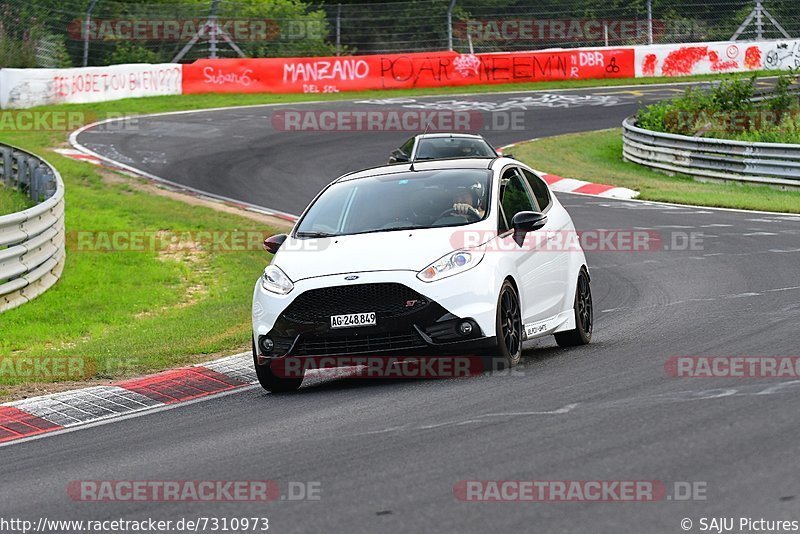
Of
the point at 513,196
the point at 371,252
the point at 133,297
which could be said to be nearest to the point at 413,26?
the point at 133,297

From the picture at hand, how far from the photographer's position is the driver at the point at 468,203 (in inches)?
408

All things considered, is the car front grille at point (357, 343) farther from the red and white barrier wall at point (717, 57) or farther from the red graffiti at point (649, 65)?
the red graffiti at point (649, 65)

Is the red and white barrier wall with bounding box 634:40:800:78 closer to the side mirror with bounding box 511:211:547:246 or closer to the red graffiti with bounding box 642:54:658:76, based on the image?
the red graffiti with bounding box 642:54:658:76

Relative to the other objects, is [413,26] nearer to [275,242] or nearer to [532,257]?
[275,242]

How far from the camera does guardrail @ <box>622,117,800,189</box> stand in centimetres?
2677

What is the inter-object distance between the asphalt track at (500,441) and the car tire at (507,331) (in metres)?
0.15

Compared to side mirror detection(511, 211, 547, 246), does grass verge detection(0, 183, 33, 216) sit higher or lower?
lower

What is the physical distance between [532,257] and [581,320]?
1.18 meters

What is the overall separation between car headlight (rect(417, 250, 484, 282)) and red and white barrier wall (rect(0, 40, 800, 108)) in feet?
95.8

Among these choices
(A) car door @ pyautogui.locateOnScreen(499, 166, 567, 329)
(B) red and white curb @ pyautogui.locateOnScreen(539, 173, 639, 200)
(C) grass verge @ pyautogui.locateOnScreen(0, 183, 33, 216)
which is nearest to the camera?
(A) car door @ pyautogui.locateOnScreen(499, 166, 567, 329)

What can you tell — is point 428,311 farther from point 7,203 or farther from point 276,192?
point 276,192

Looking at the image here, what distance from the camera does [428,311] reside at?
30.7 ft

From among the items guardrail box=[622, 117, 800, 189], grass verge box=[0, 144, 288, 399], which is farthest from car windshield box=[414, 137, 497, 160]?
guardrail box=[622, 117, 800, 189]

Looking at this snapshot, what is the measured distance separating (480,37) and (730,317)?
35.3 m
